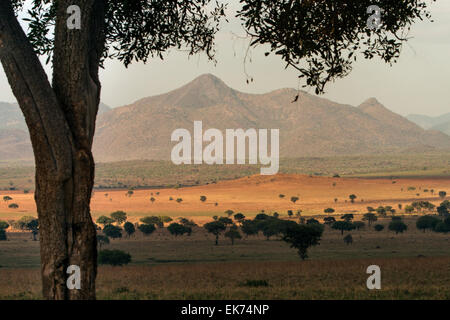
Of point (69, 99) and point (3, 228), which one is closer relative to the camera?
point (69, 99)

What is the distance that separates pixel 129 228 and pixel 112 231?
524 cm

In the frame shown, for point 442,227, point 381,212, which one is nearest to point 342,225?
point 442,227

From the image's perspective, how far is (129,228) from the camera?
116 meters

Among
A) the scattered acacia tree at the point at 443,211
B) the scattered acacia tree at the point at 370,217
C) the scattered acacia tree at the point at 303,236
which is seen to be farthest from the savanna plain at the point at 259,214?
the scattered acacia tree at the point at 443,211

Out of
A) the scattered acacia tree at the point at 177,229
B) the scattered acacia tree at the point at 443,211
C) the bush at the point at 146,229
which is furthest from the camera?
the scattered acacia tree at the point at 443,211

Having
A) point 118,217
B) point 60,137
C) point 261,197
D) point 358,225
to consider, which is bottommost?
point 358,225

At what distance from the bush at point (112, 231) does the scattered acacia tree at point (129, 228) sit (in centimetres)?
148

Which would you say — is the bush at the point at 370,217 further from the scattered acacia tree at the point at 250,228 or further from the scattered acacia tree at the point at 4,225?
the scattered acacia tree at the point at 4,225

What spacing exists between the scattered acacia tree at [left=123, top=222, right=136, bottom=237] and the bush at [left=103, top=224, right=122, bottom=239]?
148 cm

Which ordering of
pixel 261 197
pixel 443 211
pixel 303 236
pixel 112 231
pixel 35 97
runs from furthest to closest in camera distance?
1. pixel 261 197
2. pixel 443 211
3. pixel 112 231
4. pixel 303 236
5. pixel 35 97

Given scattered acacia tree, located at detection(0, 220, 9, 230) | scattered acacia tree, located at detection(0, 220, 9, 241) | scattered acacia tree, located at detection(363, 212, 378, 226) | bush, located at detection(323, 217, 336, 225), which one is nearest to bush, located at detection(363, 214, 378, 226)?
scattered acacia tree, located at detection(363, 212, 378, 226)

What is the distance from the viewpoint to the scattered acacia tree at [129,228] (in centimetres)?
11544

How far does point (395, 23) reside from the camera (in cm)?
1520

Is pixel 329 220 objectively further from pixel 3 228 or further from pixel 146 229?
pixel 3 228
